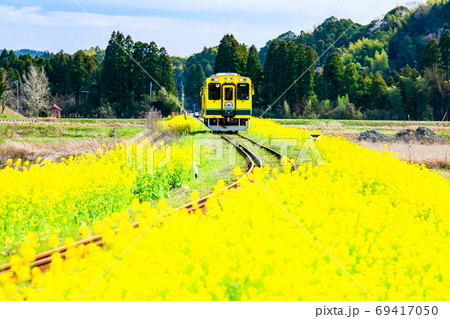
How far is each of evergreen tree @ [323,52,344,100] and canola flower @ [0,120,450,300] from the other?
5645cm

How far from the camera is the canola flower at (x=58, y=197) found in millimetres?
6723

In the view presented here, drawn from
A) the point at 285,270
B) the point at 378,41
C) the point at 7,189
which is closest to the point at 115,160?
the point at 7,189

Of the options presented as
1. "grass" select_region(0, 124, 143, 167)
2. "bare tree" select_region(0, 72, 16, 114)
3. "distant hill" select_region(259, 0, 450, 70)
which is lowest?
"grass" select_region(0, 124, 143, 167)

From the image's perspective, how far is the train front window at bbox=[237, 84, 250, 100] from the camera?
2359cm

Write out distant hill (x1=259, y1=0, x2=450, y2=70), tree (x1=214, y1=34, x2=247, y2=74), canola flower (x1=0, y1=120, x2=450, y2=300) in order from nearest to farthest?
canola flower (x1=0, y1=120, x2=450, y2=300), tree (x1=214, y1=34, x2=247, y2=74), distant hill (x1=259, y1=0, x2=450, y2=70)

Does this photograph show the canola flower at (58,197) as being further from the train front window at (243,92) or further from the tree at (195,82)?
the tree at (195,82)

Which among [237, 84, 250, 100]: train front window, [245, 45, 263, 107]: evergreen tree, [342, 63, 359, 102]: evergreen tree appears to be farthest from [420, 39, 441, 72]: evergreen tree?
[237, 84, 250, 100]: train front window

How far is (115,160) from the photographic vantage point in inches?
389

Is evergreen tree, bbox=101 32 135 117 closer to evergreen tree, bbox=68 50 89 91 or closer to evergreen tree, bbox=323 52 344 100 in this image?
evergreen tree, bbox=68 50 89 91

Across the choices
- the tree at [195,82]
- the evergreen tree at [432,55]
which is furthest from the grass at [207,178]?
the tree at [195,82]

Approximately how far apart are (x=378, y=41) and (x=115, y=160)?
110589 mm

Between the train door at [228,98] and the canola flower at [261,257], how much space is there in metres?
16.8

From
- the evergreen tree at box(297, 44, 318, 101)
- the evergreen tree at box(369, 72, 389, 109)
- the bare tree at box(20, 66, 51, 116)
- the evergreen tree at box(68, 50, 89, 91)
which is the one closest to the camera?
the evergreen tree at box(297, 44, 318, 101)
